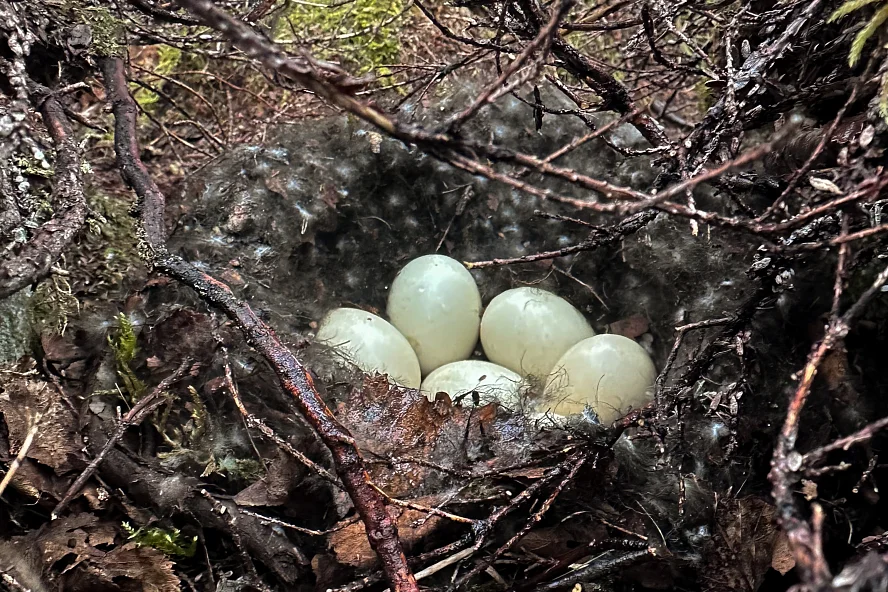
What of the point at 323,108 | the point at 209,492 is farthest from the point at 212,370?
the point at 323,108

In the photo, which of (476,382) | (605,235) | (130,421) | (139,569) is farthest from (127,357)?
(605,235)

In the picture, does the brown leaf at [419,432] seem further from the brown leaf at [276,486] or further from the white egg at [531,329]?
the white egg at [531,329]

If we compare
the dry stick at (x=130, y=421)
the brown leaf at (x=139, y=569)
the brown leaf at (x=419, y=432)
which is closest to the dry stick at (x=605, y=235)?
the brown leaf at (x=419, y=432)

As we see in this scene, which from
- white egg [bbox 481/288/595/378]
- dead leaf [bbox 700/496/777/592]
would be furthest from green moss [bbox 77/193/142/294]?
dead leaf [bbox 700/496/777/592]

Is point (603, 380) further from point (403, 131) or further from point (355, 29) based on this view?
point (355, 29)

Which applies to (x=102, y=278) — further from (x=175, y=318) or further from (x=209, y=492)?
(x=209, y=492)

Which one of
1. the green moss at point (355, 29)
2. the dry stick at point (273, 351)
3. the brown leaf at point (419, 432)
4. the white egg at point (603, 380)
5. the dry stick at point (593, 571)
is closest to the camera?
the dry stick at point (273, 351)
